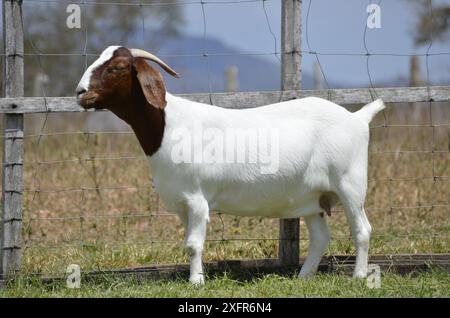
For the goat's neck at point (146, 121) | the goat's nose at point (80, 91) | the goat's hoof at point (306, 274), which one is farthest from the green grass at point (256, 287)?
the goat's nose at point (80, 91)

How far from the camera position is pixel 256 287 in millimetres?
5824

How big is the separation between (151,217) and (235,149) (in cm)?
245

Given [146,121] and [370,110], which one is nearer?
[146,121]

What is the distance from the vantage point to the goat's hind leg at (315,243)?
6.37 meters

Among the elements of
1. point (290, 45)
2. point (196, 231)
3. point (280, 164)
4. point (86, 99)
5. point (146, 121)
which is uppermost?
point (290, 45)

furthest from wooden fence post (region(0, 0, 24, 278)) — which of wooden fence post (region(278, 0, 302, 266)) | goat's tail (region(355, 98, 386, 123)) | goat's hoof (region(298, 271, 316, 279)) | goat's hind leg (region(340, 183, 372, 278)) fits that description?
goat's tail (region(355, 98, 386, 123))

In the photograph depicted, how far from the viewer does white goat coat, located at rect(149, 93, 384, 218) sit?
596cm

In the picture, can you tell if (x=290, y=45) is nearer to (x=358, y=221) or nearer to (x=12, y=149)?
(x=358, y=221)

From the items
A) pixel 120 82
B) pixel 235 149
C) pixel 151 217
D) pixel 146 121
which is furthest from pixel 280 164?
pixel 151 217

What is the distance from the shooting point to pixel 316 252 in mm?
6398

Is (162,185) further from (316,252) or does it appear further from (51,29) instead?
(51,29)

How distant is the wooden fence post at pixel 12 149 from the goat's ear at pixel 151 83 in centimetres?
112

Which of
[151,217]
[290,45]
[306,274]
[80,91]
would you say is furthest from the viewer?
[151,217]
